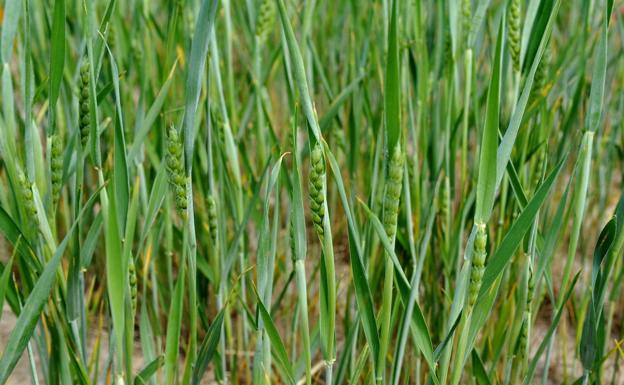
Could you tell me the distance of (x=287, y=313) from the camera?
3.91 feet

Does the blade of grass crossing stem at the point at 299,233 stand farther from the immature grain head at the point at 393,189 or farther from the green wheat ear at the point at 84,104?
the green wheat ear at the point at 84,104

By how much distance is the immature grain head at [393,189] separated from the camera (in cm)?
62

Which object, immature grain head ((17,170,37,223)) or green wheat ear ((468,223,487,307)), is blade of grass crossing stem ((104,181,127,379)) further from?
green wheat ear ((468,223,487,307))

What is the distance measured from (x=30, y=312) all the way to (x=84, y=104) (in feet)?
0.58

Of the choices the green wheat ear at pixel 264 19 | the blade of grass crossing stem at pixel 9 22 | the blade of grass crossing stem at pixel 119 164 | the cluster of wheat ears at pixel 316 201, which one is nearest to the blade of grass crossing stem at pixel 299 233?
the cluster of wheat ears at pixel 316 201

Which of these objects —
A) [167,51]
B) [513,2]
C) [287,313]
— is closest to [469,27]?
→ [513,2]

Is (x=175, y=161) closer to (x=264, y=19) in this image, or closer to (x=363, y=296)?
(x=363, y=296)

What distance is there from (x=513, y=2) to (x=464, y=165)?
223 millimetres

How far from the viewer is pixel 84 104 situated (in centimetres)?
69

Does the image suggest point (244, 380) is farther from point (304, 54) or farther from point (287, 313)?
point (304, 54)

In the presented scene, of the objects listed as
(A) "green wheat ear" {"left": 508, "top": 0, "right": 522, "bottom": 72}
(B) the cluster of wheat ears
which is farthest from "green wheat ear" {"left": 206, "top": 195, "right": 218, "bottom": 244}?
(A) "green wheat ear" {"left": 508, "top": 0, "right": 522, "bottom": 72}

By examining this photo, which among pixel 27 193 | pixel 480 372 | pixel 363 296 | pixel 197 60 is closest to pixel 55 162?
pixel 27 193

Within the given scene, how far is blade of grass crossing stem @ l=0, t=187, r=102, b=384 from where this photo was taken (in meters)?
0.62

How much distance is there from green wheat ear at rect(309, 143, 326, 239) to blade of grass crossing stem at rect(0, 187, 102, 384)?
0.57ft
